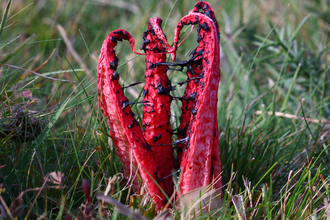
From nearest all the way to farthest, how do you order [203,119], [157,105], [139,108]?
1. [203,119]
2. [157,105]
3. [139,108]

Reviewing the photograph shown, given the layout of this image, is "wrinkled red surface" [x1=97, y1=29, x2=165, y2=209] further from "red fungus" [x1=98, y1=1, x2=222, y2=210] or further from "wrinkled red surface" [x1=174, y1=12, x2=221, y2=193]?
"wrinkled red surface" [x1=174, y1=12, x2=221, y2=193]

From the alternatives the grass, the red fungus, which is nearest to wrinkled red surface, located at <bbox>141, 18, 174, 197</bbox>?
the red fungus

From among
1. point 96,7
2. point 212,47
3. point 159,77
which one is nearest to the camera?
point 212,47

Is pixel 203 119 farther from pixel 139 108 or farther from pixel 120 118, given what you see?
pixel 139 108

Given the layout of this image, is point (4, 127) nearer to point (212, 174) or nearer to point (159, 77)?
point (159, 77)

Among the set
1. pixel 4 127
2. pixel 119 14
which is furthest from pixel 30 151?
pixel 119 14

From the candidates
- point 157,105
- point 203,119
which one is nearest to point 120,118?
point 157,105

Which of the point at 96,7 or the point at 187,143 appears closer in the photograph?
the point at 187,143
